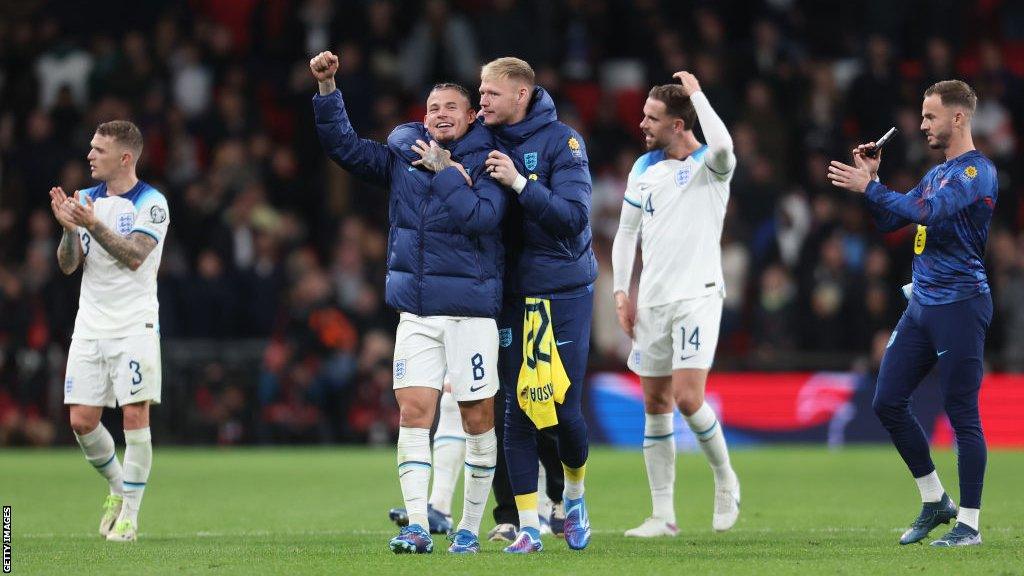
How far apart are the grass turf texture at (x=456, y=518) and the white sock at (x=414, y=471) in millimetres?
256

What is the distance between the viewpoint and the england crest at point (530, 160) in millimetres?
8805

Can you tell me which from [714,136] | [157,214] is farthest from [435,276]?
[157,214]

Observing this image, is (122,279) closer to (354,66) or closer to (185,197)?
(185,197)

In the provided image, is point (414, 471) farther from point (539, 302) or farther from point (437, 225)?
point (437, 225)

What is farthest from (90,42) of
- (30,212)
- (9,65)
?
(30,212)

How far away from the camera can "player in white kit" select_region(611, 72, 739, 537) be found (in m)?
9.95

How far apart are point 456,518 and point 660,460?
1.77 meters

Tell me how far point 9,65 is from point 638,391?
976 cm

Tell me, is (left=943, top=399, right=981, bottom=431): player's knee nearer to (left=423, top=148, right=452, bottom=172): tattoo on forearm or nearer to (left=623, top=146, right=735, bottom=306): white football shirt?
(left=623, top=146, right=735, bottom=306): white football shirt

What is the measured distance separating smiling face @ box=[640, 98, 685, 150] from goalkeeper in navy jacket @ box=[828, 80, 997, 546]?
1.39 metres

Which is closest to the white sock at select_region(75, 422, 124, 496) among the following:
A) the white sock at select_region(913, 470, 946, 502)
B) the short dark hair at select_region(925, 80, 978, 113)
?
the white sock at select_region(913, 470, 946, 502)

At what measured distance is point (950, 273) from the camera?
8820 mm

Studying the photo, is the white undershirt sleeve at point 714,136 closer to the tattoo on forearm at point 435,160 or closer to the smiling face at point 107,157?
the tattoo on forearm at point 435,160

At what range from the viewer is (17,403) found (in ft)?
61.8
